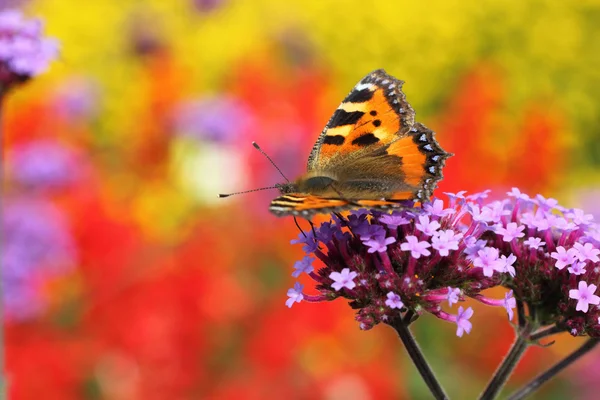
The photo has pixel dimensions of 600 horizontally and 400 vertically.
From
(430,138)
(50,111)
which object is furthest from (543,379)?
(50,111)

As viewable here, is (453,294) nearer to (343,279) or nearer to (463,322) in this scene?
(463,322)

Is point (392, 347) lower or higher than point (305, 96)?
lower

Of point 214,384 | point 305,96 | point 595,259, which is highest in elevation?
point 305,96

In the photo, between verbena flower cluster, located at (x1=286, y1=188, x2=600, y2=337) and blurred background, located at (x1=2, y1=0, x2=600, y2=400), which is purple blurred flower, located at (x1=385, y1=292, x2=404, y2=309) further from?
blurred background, located at (x1=2, y1=0, x2=600, y2=400)

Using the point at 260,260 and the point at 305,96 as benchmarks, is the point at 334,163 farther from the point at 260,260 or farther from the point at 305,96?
the point at 305,96

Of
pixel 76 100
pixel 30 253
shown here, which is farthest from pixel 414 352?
pixel 76 100

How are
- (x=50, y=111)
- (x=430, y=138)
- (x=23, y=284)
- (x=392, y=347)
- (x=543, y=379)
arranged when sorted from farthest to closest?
(x=50, y=111)
(x=392, y=347)
(x=23, y=284)
(x=430, y=138)
(x=543, y=379)
